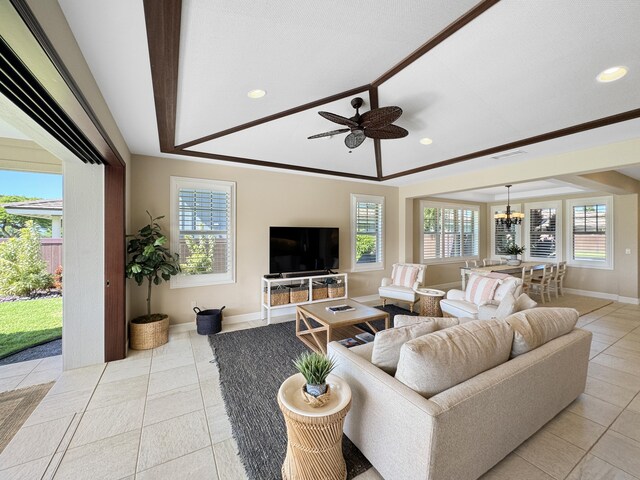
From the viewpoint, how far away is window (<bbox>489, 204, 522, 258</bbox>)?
25.3ft

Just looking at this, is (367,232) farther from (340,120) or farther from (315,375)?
(315,375)

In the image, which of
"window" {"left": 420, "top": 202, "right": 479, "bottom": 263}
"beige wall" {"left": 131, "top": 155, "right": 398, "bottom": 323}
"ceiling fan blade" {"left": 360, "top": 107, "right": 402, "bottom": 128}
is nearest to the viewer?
"ceiling fan blade" {"left": 360, "top": 107, "right": 402, "bottom": 128}

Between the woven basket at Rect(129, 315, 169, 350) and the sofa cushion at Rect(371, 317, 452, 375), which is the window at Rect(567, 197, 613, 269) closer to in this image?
the sofa cushion at Rect(371, 317, 452, 375)

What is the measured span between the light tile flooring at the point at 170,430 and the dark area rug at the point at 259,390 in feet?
0.29

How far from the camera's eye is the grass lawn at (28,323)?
11.1 ft

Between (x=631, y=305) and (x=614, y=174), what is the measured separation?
286 cm

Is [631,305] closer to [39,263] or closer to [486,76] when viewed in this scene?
[486,76]

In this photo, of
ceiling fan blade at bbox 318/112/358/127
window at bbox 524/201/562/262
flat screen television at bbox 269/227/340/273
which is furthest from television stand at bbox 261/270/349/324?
window at bbox 524/201/562/262

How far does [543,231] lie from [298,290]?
7164mm

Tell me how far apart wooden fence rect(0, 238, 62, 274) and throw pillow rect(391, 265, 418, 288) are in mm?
5993

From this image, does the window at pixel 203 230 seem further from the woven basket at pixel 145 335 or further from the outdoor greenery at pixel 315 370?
the outdoor greenery at pixel 315 370

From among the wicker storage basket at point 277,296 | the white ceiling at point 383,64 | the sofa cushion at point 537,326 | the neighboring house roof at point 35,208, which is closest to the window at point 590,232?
the white ceiling at point 383,64

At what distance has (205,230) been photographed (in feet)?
13.7

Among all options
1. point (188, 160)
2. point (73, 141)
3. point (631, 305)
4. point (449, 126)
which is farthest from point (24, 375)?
point (631, 305)
